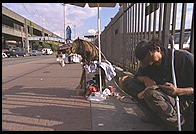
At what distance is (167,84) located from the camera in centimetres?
250

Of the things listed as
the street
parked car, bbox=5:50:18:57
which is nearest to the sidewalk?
Result: the street

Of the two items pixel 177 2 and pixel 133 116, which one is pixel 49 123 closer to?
pixel 133 116

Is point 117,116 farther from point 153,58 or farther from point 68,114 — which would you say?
point 153,58

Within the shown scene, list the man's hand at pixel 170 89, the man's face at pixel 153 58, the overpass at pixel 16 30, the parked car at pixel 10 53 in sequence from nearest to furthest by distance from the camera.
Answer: the man's hand at pixel 170 89
the man's face at pixel 153 58
the parked car at pixel 10 53
the overpass at pixel 16 30

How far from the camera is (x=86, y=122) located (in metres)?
3.22

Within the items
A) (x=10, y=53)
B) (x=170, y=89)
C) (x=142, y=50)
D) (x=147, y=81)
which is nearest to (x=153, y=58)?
(x=142, y=50)

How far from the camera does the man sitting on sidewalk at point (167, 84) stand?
2.46 meters

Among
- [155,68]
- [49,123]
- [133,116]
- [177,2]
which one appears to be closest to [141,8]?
[177,2]

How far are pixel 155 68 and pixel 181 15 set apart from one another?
898 millimetres

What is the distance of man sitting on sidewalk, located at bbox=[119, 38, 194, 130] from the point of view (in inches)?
96.7

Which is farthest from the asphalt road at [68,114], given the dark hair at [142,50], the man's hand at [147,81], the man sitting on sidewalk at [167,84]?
the dark hair at [142,50]

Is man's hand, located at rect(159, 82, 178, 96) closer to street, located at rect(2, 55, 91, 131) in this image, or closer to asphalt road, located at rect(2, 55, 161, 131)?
asphalt road, located at rect(2, 55, 161, 131)

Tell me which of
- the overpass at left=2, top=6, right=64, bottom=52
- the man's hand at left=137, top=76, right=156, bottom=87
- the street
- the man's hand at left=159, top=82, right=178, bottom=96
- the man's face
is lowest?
the street

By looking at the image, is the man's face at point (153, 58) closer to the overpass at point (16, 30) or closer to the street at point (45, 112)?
the street at point (45, 112)
